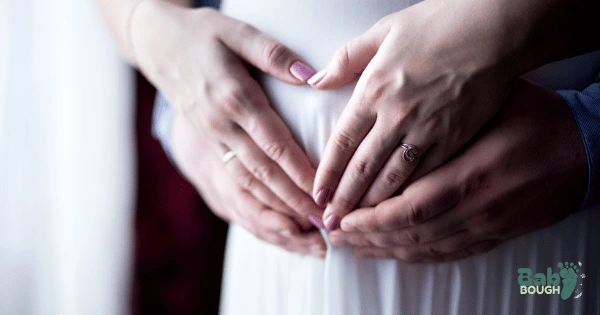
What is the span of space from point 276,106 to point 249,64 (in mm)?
66

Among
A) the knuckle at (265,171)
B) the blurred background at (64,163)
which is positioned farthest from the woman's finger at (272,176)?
the blurred background at (64,163)

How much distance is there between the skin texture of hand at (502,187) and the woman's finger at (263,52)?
6.6 inches

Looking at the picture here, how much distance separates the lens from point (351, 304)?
1.61 ft

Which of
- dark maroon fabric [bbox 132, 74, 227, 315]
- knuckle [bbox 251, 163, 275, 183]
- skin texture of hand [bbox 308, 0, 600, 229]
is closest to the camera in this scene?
skin texture of hand [bbox 308, 0, 600, 229]

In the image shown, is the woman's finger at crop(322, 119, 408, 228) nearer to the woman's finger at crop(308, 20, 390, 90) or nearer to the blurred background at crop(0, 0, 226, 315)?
the woman's finger at crop(308, 20, 390, 90)

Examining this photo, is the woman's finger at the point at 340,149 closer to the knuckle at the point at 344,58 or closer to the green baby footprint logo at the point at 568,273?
the knuckle at the point at 344,58

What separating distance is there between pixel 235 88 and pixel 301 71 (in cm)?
8

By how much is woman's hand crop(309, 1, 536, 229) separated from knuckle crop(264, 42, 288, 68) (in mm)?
47

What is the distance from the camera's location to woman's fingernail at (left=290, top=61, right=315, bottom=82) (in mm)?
459

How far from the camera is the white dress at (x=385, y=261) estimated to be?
0.47 meters

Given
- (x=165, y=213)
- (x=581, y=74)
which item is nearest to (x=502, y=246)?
(x=581, y=74)

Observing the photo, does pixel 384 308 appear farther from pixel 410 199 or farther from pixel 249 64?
pixel 249 64

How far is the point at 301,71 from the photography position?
459 mm

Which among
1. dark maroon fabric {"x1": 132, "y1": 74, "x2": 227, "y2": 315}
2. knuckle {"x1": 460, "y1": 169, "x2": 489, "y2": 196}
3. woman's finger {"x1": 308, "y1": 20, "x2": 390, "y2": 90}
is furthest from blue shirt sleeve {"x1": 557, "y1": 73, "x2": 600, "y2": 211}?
dark maroon fabric {"x1": 132, "y1": 74, "x2": 227, "y2": 315}
